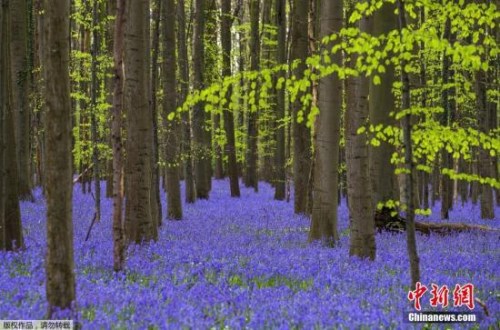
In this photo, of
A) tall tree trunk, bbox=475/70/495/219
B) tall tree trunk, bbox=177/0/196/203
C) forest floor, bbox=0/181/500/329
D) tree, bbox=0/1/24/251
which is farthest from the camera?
tall tree trunk, bbox=177/0/196/203

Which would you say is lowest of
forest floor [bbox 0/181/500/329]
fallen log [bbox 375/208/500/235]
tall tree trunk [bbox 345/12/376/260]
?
fallen log [bbox 375/208/500/235]

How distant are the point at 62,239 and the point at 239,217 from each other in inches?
544

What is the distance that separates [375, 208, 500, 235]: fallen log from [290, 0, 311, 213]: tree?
394cm

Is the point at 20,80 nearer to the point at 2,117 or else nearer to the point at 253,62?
the point at 2,117

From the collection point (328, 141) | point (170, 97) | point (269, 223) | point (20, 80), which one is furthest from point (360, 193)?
point (20, 80)

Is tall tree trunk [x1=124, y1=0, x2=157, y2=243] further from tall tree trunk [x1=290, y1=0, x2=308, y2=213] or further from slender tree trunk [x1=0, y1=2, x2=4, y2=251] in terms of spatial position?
tall tree trunk [x1=290, y1=0, x2=308, y2=213]

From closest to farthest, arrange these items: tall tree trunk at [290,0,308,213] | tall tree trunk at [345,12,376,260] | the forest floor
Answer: the forest floor, tall tree trunk at [345,12,376,260], tall tree trunk at [290,0,308,213]

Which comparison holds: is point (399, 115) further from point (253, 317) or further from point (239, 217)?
point (239, 217)

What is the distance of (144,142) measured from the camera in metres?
11.6

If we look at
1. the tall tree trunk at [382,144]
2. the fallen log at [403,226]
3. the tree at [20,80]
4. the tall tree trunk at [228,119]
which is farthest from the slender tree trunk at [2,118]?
the tall tree trunk at [228,119]

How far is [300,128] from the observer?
1989cm

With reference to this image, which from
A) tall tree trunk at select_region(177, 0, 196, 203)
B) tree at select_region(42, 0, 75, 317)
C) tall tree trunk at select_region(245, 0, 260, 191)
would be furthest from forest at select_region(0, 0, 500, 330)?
tall tree trunk at select_region(245, 0, 260, 191)

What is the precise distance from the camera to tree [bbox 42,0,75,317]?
5.53 meters

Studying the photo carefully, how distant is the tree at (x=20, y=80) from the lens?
19.0 meters
